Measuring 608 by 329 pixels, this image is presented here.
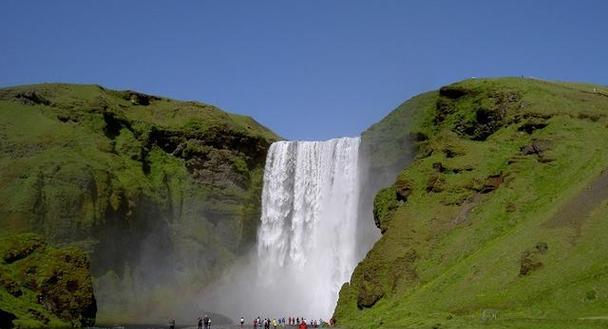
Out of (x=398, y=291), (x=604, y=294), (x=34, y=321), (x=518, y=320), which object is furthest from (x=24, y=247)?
(x=604, y=294)

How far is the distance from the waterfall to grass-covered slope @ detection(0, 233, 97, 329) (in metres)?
32.6

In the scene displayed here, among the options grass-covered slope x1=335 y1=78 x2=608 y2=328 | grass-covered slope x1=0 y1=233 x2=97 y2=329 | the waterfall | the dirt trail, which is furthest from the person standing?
the dirt trail

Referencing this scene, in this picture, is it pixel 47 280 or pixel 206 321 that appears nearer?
pixel 47 280

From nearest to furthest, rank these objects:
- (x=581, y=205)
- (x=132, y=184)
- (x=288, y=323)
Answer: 1. (x=581, y=205)
2. (x=288, y=323)
3. (x=132, y=184)

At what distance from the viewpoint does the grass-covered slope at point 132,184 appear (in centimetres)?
9331

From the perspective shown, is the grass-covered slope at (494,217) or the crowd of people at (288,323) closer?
the grass-covered slope at (494,217)

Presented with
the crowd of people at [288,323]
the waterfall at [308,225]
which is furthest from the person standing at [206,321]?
the waterfall at [308,225]

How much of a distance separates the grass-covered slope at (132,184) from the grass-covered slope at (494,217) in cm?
2857

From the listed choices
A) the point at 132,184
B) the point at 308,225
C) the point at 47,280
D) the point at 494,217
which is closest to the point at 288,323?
the point at 308,225

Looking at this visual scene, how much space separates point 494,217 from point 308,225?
39222mm

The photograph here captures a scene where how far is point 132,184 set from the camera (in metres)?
102

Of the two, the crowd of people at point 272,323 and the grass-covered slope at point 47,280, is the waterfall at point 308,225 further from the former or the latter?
the grass-covered slope at point 47,280

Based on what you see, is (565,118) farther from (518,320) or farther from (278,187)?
(278,187)

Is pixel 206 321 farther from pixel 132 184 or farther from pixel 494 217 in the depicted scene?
pixel 132 184
